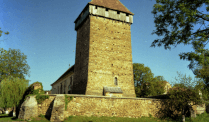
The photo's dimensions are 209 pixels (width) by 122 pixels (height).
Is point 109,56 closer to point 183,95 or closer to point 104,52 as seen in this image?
point 104,52

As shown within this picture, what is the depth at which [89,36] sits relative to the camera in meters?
24.6

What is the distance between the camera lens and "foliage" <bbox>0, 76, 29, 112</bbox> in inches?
796

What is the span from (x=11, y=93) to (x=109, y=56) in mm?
13692

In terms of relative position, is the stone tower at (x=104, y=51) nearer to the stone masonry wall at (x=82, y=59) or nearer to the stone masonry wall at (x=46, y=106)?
the stone masonry wall at (x=82, y=59)

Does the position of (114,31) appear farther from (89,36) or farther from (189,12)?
(189,12)

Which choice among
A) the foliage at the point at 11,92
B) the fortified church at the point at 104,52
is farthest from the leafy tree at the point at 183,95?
the foliage at the point at 11,92

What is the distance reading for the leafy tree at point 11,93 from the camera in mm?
20219

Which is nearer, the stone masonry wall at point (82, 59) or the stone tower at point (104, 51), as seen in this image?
the stone tower at point (104, 51)

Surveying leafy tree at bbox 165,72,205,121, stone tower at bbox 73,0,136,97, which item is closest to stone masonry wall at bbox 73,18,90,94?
stone tower at bbox 73,0,136,97

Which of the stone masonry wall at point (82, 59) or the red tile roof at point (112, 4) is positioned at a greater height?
the red tile roof at point (112, 4)

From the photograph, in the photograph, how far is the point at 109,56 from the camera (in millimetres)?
24875

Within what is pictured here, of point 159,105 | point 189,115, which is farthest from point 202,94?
point 159,105

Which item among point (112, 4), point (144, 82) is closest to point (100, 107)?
point (112, 4)

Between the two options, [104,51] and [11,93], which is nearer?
[11,93]
